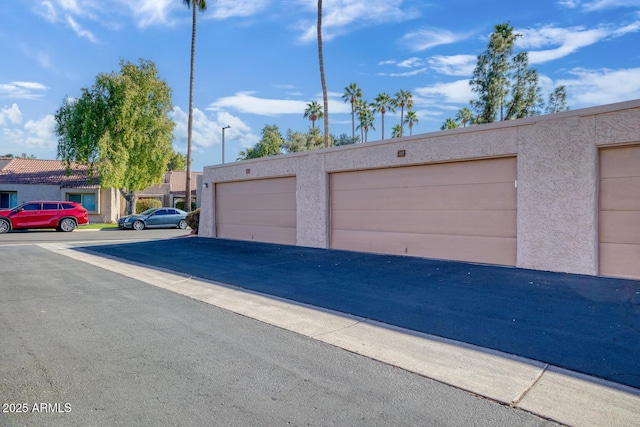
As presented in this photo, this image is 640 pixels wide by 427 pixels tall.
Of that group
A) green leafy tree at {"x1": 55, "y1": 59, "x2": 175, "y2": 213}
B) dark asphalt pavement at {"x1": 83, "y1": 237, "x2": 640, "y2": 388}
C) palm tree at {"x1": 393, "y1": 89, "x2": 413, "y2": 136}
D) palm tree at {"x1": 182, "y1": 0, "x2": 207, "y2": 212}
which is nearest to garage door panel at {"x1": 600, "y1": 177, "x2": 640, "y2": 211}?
dark asphalt pavement at {"x1": 83, "y1": 237, "x2": 640, "y2": 388}

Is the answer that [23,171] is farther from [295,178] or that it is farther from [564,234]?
[564,234]

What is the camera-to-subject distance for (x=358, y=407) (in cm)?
356

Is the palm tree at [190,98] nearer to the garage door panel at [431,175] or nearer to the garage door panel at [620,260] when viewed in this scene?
the garage door panel at [431,175]

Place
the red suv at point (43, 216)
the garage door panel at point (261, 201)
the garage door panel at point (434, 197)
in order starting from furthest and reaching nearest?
the red suv at point (43, 216) → the garage door panel at point (261, 201) → the garage door panel at point (434, 197)

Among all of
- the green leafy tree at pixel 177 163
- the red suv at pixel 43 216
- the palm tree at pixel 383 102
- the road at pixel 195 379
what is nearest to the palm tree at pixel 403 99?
the palm tree at pixel 383 102

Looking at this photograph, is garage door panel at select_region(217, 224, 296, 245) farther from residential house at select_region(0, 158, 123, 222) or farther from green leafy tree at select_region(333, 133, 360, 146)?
green leafy tree at select_region(333, 133, 360, 146)

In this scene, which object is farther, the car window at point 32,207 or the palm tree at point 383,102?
the palm tree at point 383,102

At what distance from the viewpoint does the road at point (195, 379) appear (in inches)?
134

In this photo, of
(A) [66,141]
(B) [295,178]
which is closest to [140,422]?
(B) [295,178]

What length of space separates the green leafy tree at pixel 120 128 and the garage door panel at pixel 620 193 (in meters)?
27.8

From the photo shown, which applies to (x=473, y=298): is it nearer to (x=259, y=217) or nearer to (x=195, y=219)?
(x=259, y=217)

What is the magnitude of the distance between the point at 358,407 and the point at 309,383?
61 centimetres

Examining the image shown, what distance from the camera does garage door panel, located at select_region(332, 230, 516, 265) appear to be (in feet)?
33.5

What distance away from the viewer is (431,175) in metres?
11.4
